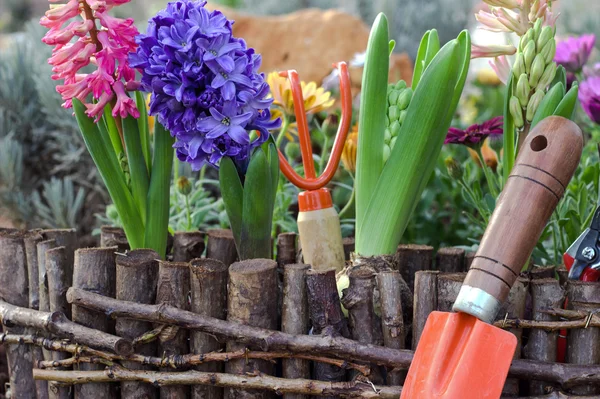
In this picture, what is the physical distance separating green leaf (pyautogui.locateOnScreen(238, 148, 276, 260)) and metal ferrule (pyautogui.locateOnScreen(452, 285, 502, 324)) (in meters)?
0.30

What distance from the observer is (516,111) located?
859 millimetres

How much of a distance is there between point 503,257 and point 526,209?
0.19 feet

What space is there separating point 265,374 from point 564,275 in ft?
1.43

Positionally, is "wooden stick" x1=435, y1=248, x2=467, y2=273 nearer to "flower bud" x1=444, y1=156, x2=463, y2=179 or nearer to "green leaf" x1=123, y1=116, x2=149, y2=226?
"flower bud" x1=444, y1=156, x2=463, y2=179

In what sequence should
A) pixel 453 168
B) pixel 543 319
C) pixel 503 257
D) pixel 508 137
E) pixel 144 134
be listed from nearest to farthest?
pixel 503 257
pixel 543 319
pixel 508 137
pixel 144 134
pixel 453 168

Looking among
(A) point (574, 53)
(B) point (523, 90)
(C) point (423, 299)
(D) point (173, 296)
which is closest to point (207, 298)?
(D) point (173, 296)

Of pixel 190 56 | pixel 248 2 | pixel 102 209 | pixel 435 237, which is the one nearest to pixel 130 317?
pixel 190 56

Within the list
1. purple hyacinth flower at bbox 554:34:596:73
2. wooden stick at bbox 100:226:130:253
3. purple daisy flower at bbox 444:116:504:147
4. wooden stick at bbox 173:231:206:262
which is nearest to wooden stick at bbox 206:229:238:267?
wooden stick at bbox 173:231:206:262

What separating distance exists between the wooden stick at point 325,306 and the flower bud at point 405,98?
0.28m

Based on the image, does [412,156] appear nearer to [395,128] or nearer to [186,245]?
[395,128]

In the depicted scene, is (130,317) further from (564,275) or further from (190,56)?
(564,275)

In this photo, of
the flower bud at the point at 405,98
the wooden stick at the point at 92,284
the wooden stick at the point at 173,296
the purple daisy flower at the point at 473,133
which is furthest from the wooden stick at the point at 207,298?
the purple daisy flower at the point at 473,133

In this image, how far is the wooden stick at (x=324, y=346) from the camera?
0.78 metres

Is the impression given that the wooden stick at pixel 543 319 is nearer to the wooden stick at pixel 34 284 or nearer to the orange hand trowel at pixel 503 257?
the orange hand trowel at pixel 503 257
